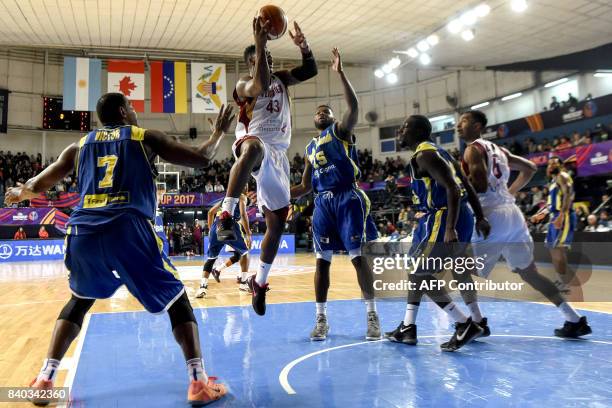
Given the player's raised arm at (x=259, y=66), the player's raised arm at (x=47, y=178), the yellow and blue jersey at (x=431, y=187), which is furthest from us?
the yellow and blue jersey at (x=431, y=187)

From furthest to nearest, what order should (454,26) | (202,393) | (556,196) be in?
1. (454,26)
2. (556,196)
3. (202,393)

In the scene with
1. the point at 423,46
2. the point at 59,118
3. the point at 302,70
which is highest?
the point at 423,46

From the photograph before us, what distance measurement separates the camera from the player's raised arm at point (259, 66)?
11.6 ft

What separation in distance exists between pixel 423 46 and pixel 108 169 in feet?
58.2

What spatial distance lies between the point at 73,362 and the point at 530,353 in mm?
3587

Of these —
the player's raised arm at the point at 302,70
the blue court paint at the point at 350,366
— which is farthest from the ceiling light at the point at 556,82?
the player's raised arm at the point at 302,70

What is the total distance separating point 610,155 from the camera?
548 inches

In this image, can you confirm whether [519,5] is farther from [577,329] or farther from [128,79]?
[128,79]

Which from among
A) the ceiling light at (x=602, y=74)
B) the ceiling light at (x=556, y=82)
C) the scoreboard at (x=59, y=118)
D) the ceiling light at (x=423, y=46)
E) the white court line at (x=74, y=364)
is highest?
the ceiling light at (x=423, y=46)

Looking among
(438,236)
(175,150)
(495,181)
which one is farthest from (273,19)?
(495,181)

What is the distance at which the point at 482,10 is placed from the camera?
15.2m

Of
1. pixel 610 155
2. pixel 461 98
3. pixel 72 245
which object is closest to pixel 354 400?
pixel 72 245

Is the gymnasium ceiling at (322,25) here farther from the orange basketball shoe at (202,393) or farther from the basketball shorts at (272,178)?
the orange basketball shoe at (202,393)

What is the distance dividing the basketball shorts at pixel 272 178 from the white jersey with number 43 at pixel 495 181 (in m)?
1.85
